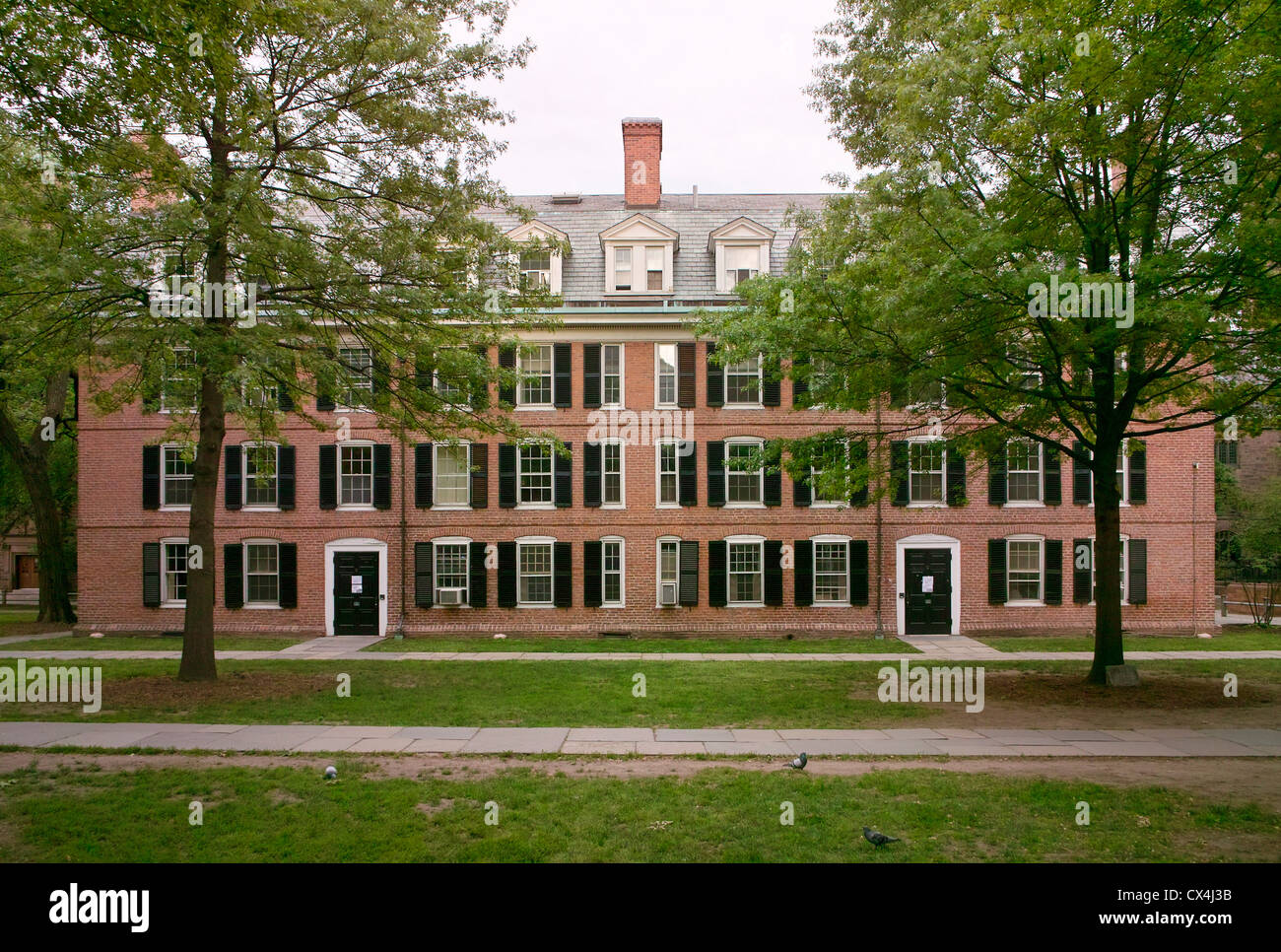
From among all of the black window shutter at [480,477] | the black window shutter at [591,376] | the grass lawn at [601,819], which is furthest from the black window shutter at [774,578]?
the grass lawn at [601,819]

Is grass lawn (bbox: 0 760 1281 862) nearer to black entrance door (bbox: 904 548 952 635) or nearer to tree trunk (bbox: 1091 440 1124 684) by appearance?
tree trunk (bbox: 1091 440 1124 684)

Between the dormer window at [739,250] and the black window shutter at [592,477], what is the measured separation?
6283mm

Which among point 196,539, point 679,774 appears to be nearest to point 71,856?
point 679,774

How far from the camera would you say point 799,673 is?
1598 cm

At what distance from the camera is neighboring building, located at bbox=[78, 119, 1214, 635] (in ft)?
73.5

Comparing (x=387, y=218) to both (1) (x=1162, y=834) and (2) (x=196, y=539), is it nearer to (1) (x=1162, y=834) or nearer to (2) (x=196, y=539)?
(2) (x=196, y=539)

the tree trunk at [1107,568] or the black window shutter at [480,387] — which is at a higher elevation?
the black window shutter at [480,387]

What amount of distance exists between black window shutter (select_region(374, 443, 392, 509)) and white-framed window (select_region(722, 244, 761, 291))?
1138 centimetres

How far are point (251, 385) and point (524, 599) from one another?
12.5 metres

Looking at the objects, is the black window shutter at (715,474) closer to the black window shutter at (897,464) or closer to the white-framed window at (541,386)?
the white-framed window at (541,386)

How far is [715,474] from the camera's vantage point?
74.5 ft

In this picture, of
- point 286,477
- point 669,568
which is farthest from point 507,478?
point 286,477

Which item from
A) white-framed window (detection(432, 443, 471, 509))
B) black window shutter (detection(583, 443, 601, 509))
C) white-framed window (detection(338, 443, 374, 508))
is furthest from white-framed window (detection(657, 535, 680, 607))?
white-framed window (detection(338, 443, 374, 508))

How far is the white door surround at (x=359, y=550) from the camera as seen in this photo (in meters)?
22.7
